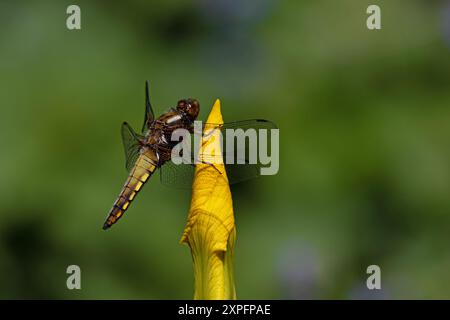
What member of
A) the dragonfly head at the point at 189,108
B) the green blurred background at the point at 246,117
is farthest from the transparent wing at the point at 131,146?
the green blurred background at the point at 246,117

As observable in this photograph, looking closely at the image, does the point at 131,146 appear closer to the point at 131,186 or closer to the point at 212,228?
the point at 131,186

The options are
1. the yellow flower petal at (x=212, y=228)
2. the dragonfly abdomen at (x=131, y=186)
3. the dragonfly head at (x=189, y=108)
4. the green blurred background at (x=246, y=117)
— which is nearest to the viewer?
the yellow flower petal at (x=212, y=228)

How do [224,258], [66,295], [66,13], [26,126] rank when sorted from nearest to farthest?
[224,258] → [66,295] → [26,126] → [66,13]

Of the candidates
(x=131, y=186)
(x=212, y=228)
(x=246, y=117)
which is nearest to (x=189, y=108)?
(x=131, y=186)

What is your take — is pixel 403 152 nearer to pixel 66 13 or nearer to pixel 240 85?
pixel 240 85

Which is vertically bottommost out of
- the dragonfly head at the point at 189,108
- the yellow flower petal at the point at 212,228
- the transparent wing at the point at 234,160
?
the yellow flower petal at the point at 212,228

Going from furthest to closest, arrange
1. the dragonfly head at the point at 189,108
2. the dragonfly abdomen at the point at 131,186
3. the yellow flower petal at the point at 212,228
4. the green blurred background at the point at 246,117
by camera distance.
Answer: the green blurred background at the point at 246,117, the dragonfly head at the point at 189,108, the dragonfly abdomen at the point at 131,186, the yellow flower petal at the point at 212,228

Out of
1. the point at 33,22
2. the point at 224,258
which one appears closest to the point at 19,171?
the point at 33,22

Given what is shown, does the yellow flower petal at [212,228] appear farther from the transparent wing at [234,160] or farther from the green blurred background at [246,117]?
the green blurred background at [246,117]
